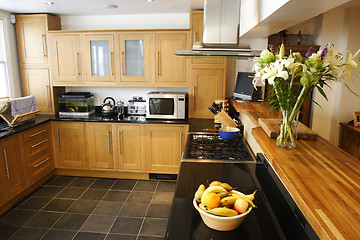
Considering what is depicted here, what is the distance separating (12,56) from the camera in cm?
387

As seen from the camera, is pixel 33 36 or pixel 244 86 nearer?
pixel 244 86

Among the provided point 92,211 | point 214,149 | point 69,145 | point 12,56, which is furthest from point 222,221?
point 12,56

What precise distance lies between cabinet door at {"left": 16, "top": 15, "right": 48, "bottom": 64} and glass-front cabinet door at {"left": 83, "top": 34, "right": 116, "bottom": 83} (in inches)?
25.7

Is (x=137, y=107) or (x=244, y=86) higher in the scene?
(x=244, y=86)

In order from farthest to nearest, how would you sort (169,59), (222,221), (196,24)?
(169,59), (196,24), (222,221)

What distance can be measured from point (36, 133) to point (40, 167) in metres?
0.49

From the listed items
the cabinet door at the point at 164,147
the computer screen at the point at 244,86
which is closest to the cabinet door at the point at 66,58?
the cabinet door at the point at 164,147

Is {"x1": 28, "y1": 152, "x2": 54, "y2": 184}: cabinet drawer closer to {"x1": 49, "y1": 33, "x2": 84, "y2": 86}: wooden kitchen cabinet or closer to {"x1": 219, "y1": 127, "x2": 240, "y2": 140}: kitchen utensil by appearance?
{"x1": 49, "y1": 33, "x2": 84, "y2": 86}: wooden kitchen cabinet

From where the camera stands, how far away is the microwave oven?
3.69 meters

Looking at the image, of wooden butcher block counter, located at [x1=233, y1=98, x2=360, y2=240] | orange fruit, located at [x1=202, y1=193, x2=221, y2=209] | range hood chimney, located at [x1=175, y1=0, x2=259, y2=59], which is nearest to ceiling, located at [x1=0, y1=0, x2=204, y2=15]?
range hood chimney, located at [x1=175, y1=0, x2=259, y2=59]

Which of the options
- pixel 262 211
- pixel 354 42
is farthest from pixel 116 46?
pixel 354 42

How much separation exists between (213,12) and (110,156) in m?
2.52

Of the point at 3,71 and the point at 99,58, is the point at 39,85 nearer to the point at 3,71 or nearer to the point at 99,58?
the point at 3,71

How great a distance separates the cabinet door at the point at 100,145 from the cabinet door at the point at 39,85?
84cm
